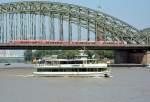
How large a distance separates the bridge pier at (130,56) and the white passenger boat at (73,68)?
61.9m

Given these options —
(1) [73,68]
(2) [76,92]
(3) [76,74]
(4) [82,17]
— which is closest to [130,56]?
(4) [82,17]

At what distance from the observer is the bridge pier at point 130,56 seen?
452 ft

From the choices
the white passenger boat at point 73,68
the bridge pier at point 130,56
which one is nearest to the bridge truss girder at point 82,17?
the bridge pier at point 130,56

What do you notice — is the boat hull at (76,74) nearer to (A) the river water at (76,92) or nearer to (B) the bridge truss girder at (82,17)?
(A) the river water at (76,92)

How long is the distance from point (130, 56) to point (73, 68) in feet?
239

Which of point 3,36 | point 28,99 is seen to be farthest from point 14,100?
point 3,36

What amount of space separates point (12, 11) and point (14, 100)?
274ft

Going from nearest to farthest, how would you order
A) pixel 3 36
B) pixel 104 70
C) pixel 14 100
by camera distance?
pixel 14 100, pixel 104 70, pixel 3 36

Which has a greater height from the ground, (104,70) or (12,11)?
(12,11)

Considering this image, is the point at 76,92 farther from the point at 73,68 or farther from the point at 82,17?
the point at 82,17

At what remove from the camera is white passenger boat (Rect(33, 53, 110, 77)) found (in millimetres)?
74438

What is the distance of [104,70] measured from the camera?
75.6 meters

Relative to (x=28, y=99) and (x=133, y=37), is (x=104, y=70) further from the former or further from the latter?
(x=133, y=37)

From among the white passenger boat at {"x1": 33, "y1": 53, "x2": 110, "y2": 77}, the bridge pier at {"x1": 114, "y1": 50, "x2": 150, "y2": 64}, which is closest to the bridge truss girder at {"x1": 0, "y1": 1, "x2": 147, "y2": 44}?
the bridge pier at {"x1": 114, "y1": 50, "x2": 150, "y2": 64}
